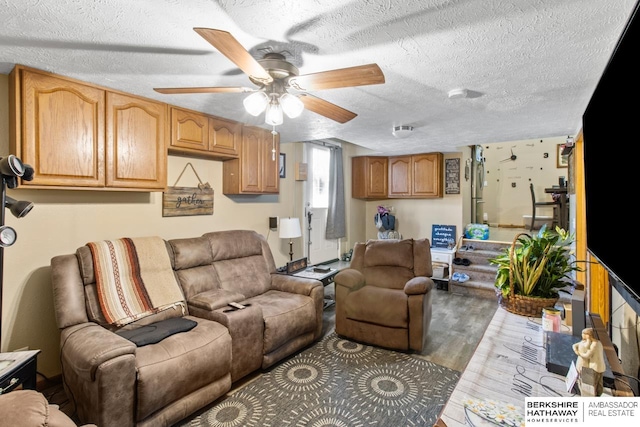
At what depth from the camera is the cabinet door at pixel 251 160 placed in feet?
11.2

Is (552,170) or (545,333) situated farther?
(552,170)

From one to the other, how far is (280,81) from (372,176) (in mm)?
4251

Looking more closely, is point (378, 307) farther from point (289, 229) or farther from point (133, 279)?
point (133, 279)

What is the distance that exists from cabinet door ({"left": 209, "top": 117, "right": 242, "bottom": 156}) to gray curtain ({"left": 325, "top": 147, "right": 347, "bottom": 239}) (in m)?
2.37

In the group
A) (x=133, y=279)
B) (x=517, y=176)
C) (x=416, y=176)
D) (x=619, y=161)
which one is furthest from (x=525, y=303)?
(x=517, y=176)

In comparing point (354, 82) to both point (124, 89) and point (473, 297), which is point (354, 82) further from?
point (473, 297)

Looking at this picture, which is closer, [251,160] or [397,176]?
[251,160]

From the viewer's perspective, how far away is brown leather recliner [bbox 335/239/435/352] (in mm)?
2840

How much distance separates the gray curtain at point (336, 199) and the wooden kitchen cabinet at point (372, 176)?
Answer: 496mm

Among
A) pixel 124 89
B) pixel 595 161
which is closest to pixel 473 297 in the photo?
pixel 595 161

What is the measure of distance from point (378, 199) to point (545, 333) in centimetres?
491

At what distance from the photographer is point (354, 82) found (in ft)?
5.17

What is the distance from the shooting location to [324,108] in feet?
6.70

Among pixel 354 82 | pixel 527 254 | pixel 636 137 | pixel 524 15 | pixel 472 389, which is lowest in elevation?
pixel 472 389
